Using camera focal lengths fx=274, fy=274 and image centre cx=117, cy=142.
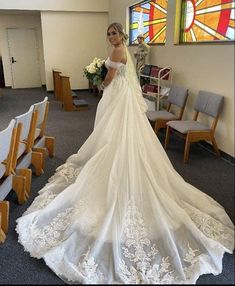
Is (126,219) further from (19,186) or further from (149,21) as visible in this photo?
(149,21)

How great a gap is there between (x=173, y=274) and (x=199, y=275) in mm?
143

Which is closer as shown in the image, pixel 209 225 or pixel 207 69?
pixel 207 69

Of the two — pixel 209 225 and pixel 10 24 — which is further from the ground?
pixel 10 24

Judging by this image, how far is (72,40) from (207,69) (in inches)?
297

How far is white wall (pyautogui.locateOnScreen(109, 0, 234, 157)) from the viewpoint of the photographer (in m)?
1.07

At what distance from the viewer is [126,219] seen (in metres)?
1.92

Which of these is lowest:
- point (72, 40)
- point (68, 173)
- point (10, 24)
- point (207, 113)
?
point (68, 173)

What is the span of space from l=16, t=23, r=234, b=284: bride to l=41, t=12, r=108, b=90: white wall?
21.6 feet

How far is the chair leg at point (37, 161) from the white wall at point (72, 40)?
20.4 feet

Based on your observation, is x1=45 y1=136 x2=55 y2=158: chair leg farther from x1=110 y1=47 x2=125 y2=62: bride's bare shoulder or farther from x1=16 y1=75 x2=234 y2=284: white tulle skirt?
x1=110 y1=47 x2=125 y2=62: bride's bare shoulder

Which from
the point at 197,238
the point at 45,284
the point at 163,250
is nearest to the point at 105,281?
the point at 45,284

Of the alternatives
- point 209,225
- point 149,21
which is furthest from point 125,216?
point 149,21

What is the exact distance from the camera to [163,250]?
5.75ft

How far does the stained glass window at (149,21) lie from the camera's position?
502cm
